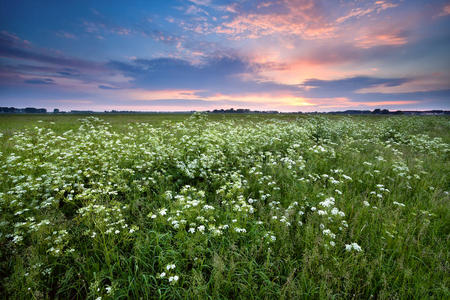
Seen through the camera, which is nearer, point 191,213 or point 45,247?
point 45,247

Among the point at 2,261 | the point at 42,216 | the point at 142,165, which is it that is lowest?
the point at 2,261

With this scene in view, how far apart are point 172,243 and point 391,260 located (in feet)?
13.5

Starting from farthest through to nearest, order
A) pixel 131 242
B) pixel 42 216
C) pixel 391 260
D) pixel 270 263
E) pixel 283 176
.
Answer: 1. pixel 283 176
2. pixel 42 216
3. pixel 131 242
4. pixel 391 260
5. pixel 270 263

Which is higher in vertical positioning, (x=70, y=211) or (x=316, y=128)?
(x=316, y=128)

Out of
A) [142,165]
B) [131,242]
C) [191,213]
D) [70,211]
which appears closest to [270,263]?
[191,213]

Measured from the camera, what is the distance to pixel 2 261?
3.50m

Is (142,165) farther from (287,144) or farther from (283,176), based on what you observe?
(287,144)

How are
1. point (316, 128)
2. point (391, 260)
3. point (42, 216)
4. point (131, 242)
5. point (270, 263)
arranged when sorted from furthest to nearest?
point (316, 128) → point (42, 216) → point (131, 242) → point (391, 260) → point (270, 263)

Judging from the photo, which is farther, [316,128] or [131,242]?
[316,128]

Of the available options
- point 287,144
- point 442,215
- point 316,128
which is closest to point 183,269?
point 442,215

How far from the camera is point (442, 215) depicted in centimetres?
482

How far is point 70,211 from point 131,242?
246 centimetres

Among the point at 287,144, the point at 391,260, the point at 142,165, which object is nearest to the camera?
the point at 391,260

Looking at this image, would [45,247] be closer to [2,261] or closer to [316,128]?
[2,261]
